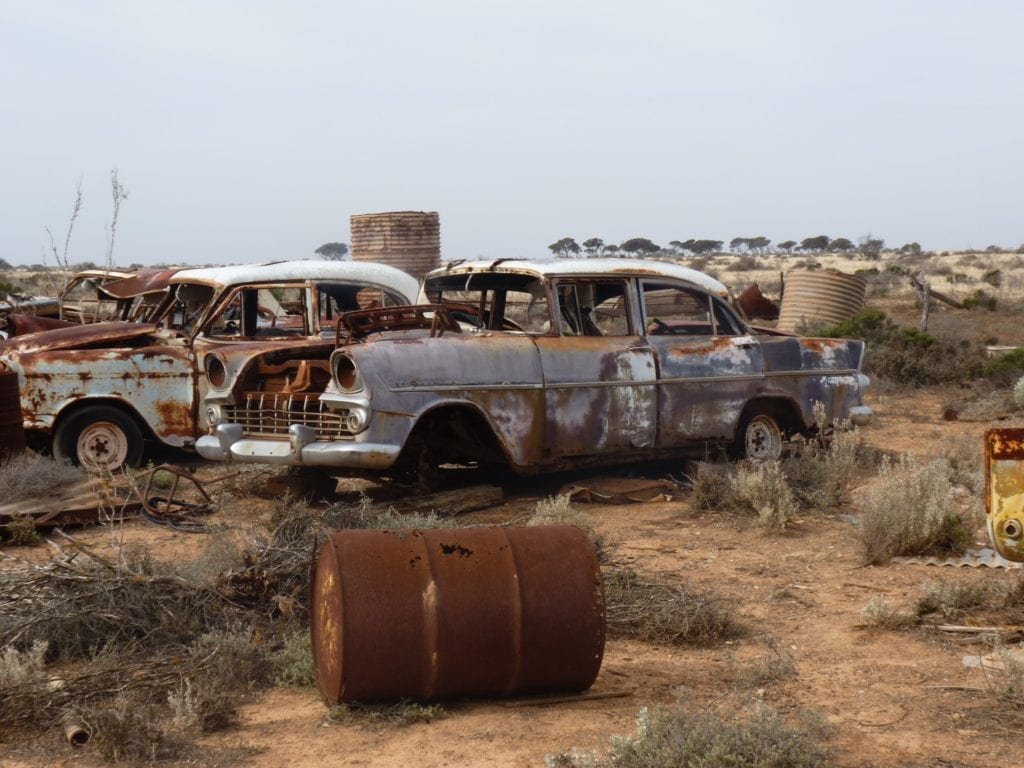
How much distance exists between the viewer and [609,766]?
3.86 metres

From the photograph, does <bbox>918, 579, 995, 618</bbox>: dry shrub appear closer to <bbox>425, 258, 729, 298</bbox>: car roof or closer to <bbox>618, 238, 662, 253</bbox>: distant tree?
<bbox>425, 258, 729, 298</bbox>: car roof

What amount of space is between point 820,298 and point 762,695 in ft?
53.6

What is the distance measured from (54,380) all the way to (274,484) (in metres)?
2.00

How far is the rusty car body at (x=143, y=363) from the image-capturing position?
933cm

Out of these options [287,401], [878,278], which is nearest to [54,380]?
[287,401]

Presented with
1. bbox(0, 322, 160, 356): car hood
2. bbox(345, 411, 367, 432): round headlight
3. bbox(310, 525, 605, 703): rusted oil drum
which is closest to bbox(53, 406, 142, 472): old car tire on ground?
bbox(0, 322, 160, 356): car hood

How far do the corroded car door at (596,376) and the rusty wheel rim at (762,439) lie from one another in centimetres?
113

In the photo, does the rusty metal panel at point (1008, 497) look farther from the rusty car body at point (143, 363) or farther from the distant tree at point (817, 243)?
the distant tree at point (817, 243)

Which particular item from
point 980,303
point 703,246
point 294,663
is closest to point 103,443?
point 294,663

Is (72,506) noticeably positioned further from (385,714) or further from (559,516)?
(385,714)

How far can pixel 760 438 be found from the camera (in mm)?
9742

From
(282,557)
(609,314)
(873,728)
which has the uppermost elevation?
(609,314)

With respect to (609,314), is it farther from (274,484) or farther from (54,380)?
(54,380)

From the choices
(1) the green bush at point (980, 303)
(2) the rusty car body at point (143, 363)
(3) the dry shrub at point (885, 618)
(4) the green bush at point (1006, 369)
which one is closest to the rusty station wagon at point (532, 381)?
(2) the rusty car body at point (143, 363)
